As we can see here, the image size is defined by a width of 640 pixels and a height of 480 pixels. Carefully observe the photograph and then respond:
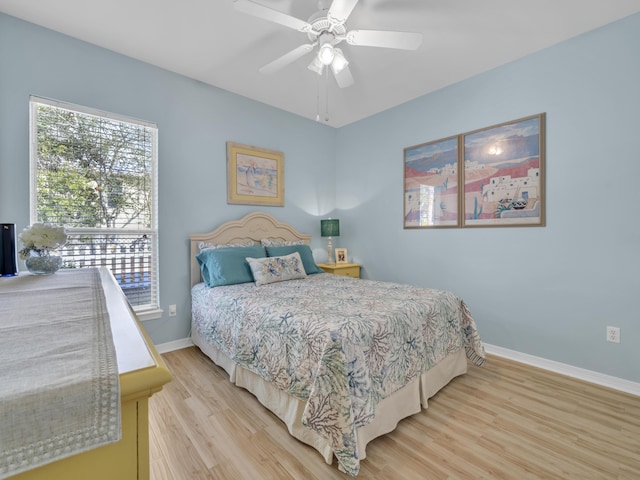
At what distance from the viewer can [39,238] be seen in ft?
5.35

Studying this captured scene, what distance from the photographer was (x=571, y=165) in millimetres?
2412

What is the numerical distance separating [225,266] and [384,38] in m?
2.25

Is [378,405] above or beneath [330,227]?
beneath

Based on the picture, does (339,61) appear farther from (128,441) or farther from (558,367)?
(558,367)

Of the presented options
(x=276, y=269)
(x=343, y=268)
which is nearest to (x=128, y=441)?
(x=276, y=269)

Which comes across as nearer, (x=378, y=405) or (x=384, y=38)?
(x=378, y=405)

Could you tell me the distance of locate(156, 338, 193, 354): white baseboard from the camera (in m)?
2.85

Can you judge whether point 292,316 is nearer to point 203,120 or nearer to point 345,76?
point 345,76

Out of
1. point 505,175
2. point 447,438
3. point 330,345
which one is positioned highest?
point 505,175

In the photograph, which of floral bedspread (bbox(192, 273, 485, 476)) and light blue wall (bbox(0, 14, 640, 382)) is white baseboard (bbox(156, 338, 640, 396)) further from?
floral bedspread (bbox(192, 273, 485, 476))

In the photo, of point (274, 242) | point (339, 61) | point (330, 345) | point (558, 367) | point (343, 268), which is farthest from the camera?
point (343, 268)

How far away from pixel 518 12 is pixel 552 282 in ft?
7.11

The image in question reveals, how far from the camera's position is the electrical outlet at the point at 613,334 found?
7.29ft

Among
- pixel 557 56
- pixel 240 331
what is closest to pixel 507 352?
pixel 240 331
